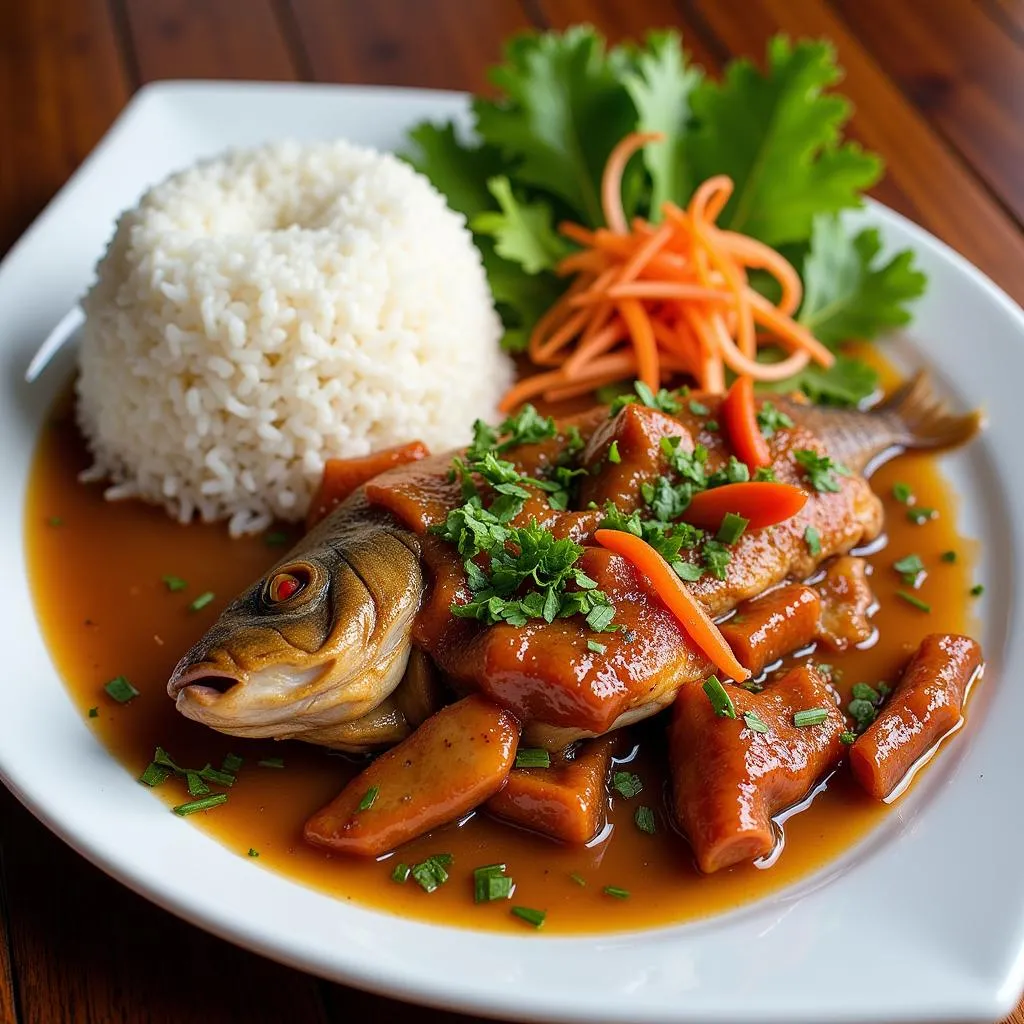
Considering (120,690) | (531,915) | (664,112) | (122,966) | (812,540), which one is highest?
(664,112)

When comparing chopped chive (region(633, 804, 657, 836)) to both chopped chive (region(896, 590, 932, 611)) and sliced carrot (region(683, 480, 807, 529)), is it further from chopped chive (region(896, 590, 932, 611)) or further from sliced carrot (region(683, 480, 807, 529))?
chopped chive (region(896, 590, 932, 611))

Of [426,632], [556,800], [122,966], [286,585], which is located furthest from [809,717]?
[122,966]

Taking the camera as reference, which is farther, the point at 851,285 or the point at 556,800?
the point at 851,285

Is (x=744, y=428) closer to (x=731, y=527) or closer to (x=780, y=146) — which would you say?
(x=731, y=527)

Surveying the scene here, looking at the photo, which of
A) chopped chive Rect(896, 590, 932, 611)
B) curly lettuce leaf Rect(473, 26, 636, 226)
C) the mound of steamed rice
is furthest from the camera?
curly lettuce leaf Rect(473, 26, 636, 226)

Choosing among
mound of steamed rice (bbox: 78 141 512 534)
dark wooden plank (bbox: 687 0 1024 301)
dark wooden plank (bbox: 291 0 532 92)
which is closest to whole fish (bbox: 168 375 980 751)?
mound of steamed rice (bbox: 78 141 512 534)

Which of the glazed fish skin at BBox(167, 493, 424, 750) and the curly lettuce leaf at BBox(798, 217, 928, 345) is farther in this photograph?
the curly lettuce leaf at BBox(798, 217, 928, 345)

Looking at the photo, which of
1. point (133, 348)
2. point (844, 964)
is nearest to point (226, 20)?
point (133, 348)
